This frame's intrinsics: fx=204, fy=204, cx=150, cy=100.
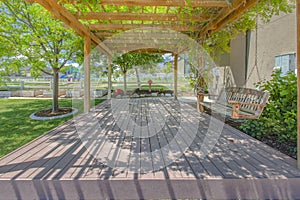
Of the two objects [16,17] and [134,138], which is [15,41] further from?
[134,138]

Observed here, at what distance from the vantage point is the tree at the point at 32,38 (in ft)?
15.3

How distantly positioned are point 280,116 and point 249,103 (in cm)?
66

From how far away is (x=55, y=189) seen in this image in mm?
1914

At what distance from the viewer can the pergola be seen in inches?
125

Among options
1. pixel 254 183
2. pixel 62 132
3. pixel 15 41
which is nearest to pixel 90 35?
pixel 15 41

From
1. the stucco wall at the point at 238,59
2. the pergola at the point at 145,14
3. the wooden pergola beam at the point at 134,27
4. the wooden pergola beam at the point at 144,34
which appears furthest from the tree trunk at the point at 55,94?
the stucco wall at the point at 238,59

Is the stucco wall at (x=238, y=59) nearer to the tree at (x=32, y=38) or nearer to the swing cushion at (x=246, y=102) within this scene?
the swing cushion at (x=246, y=102)

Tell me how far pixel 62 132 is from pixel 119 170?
183 cm

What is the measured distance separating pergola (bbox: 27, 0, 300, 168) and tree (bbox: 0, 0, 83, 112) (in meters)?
0.68

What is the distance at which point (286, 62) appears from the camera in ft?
17.7

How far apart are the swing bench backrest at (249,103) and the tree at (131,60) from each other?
6642 mm

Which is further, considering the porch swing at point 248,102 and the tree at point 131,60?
the tree at point 131,60

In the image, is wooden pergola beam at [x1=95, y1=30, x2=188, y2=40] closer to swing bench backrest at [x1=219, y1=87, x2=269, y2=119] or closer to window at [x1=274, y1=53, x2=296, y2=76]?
window at [x1=274, y1=53, x2=296, y2=76]

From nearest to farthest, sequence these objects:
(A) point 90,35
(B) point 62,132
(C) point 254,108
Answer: (C) point 254,108
(B) point 62,132
(A) point 90,35
